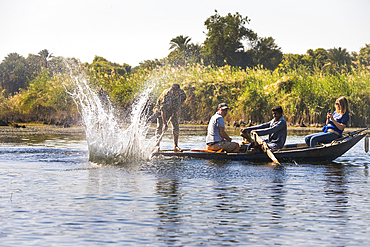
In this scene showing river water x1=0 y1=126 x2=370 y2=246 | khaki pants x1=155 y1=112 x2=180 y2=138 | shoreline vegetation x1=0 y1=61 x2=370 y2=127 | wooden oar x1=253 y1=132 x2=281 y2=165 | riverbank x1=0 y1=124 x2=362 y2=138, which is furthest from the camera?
shoreline vegetation x1=0 y1=61 x2=370 y2=127

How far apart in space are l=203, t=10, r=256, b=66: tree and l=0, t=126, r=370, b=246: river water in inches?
1974

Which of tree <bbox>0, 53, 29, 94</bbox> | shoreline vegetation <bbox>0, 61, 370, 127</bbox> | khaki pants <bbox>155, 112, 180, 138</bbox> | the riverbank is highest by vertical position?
tree <bbox>0, 53, 29, 94</bbox>

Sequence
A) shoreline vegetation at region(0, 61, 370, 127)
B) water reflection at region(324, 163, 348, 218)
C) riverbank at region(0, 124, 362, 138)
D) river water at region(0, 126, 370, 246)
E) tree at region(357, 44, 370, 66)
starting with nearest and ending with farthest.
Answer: river water at region(0, 126, 370, 246) → water reflection at region(324, 163, 348, 218) → riverbank at region(0, 124, 362, 138) → shoreline vegetation at region(0, 61, 370, 127) → tree at region(357, 44, 370, 66)

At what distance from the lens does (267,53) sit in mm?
68938

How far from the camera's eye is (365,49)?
7481cm

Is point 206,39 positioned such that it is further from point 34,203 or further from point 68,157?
point 34,203

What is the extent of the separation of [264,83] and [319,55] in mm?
39598

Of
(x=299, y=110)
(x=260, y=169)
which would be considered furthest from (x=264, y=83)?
(x=260, y=169)

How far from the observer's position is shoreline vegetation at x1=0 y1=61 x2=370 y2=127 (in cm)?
3338

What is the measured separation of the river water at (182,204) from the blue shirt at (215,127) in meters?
0.81

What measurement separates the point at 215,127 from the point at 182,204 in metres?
5.68

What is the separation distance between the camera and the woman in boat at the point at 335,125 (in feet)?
45.1

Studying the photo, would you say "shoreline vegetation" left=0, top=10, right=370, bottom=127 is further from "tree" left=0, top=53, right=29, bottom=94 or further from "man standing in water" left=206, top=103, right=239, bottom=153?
"tree" left=0, top=53, right=29, bottom=94

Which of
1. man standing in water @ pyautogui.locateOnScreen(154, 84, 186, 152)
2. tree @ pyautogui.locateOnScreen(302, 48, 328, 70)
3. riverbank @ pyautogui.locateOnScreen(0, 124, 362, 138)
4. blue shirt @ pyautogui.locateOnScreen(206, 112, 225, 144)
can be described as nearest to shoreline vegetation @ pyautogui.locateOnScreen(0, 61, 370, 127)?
riverbank @ pyautogui.locateOnScreen(0, 124, 362, 138)
